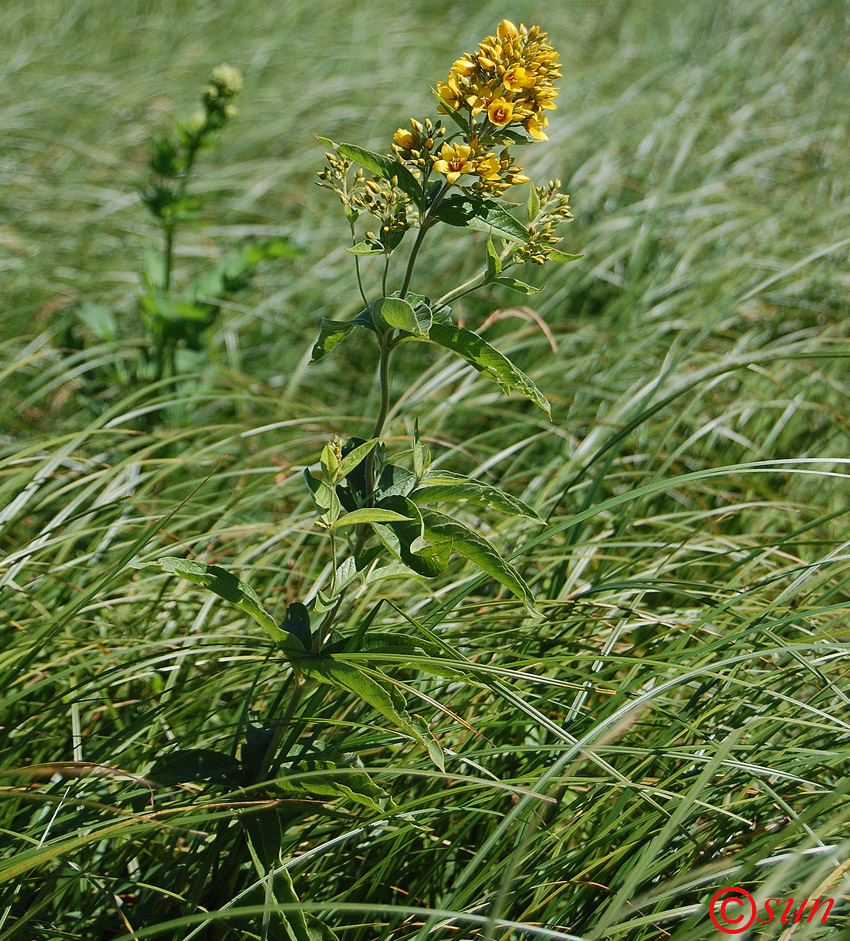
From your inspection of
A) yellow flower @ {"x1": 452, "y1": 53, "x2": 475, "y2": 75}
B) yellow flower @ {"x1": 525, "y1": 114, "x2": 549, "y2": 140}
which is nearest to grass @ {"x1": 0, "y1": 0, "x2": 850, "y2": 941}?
yellow flower @ {"x1": 525, "y1": 114, "x2": 549, "y2": 140}

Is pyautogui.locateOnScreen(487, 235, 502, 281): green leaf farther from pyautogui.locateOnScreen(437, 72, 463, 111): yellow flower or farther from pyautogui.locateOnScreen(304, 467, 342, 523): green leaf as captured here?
pyautogui.locateOnScreen(304, 467, 342, 523): green leaf

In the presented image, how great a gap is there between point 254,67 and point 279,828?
172 inches

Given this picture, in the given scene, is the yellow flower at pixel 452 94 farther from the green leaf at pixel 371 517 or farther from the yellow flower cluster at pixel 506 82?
the green leaf at pixel 371 517

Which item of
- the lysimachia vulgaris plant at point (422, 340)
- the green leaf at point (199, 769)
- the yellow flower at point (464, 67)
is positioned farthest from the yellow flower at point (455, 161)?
the green leaf at point (199, 769)

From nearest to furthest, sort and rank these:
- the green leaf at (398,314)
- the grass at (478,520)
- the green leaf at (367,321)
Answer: the green leaf at (398,314), the green leaf at (367,321), the grass at (478,520)

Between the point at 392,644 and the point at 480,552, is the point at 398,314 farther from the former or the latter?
the point at 392,644

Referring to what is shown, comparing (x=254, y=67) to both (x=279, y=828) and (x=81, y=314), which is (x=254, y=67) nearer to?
(x=81, y=314)

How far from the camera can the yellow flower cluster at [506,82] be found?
1074mm

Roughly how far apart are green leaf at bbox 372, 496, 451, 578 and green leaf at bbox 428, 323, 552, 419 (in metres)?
0.21

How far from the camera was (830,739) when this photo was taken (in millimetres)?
1398

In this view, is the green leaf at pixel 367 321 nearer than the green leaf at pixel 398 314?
No

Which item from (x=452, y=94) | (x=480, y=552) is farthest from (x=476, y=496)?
(x=452, y=94)

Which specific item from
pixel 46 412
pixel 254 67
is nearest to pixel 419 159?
pixel 46 412

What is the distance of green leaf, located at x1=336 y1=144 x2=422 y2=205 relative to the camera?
110 centimetres
